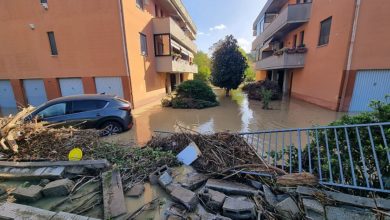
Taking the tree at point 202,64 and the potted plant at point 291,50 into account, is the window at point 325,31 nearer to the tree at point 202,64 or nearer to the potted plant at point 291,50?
the potted plant at point 291,50

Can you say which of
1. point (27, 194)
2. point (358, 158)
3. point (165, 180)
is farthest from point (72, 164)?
point (358, 158)

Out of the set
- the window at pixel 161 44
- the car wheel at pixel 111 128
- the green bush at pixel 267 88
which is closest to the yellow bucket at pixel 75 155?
the car wheel at pixel 111 128

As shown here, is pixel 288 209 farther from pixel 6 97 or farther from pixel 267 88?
pixel 6 97

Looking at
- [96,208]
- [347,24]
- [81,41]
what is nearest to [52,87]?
[81,41]

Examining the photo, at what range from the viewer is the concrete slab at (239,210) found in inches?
83.0

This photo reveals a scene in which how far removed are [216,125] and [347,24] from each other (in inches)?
345

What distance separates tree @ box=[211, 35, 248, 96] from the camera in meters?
17.1

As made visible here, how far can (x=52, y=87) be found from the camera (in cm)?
1236

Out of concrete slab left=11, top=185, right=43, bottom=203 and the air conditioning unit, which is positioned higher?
the air conditioning unit

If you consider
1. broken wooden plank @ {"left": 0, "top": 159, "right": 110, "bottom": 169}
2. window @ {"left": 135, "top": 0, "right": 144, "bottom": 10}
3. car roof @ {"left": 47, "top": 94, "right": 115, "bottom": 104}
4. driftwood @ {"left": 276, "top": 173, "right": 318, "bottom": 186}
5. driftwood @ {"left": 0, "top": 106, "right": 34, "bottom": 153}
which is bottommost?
broken wooden plank @ {"left": 0, "top": 159, "right": 110, "bottom": 169}

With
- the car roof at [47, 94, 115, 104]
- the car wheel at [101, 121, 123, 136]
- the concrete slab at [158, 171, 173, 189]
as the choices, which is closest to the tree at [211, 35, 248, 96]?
the car wheel at [101, 121, 123, 136]

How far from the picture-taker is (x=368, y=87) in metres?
9.30

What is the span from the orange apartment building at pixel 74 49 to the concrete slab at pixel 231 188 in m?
9.87

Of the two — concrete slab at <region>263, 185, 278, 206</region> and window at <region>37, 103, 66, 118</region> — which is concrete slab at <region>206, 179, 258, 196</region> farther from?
window at <region>37, 103, 66, 118</region>
